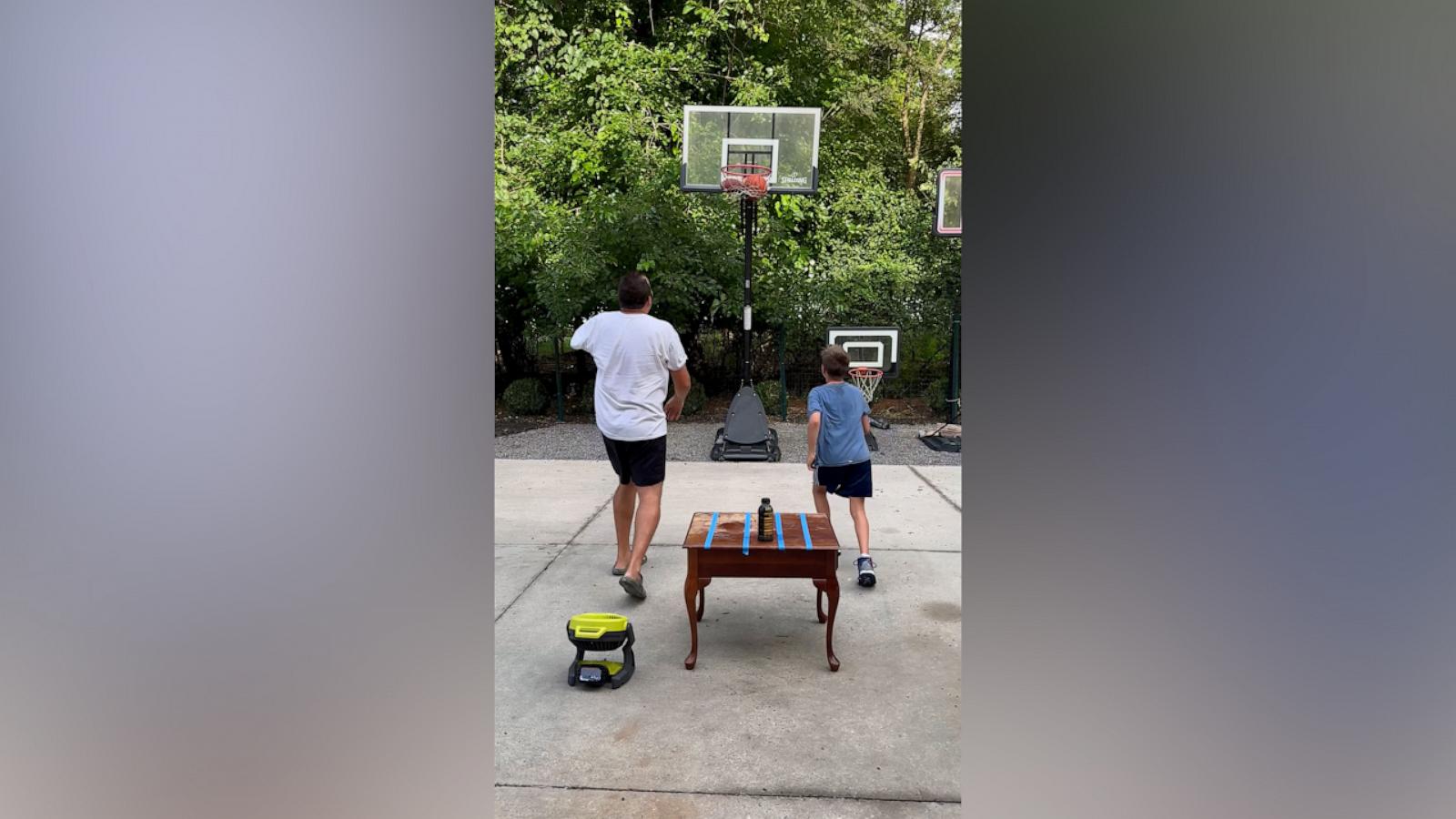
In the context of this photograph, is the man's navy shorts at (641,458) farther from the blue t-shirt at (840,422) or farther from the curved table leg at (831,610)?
the curved table leg at (831,610)

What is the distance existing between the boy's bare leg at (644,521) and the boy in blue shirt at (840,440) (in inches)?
31.3

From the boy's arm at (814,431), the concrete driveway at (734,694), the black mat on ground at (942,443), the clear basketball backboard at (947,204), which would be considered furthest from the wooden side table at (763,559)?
the clear basketball backboard at (947,204)

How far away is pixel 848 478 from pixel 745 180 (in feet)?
17.5

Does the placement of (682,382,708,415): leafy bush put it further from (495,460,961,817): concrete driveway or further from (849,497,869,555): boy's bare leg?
(849,497,869,555): boy's bare leg

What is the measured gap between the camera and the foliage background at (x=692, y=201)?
11.5 metres

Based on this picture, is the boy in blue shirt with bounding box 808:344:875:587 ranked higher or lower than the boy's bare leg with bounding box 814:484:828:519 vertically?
higher

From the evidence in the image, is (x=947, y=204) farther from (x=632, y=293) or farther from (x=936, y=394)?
(x=632, y=293)

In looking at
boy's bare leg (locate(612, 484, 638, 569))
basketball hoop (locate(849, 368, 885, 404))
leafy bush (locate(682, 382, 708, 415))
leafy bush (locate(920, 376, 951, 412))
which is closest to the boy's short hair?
boy's bare leg (locate(612, 484, 638, 569))

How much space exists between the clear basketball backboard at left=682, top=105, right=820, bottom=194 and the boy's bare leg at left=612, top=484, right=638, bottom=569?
576 centimetres

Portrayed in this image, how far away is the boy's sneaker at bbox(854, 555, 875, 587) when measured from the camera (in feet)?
15.3

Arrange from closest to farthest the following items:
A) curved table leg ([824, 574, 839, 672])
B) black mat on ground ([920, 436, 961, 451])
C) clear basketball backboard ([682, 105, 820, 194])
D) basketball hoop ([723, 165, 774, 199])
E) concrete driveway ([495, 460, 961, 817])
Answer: concrete driveway ([495, 460, 961, 817])
curved table leg ([824, 574, 839, 672])
basketball hoop ([723, 165, 774, 199])
clear basketball backboard ([682, 105, 820, 194])
black mat on ground ([920, 436, 961, 451])

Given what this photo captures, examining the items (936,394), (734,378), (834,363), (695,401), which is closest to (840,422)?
(834,363)

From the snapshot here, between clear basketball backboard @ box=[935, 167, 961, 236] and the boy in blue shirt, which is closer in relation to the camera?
the boy in blue shirt
